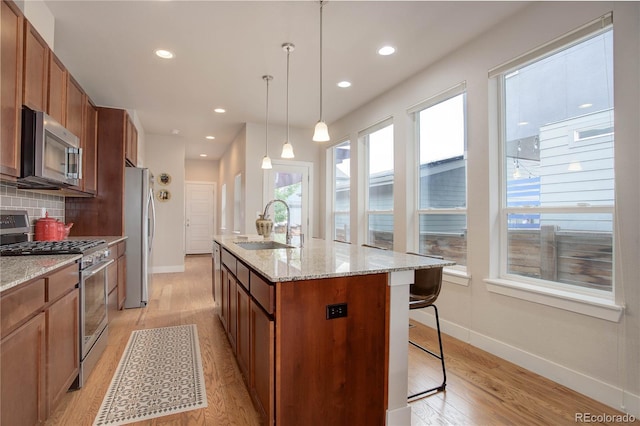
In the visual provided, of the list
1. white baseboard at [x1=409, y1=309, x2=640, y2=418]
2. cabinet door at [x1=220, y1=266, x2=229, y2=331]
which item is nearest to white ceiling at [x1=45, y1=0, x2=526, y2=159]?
cabinet door at [x1=220, y1=266, x2=229, y2=331]

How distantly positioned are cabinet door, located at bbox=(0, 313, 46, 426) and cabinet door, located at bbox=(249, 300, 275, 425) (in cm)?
99

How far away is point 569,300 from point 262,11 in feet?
9.96

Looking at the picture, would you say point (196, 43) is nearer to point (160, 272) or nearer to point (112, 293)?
point (112, 293)

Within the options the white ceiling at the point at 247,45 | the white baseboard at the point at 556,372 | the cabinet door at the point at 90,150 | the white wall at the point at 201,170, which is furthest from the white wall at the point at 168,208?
the white baseboard at the point at 556,372

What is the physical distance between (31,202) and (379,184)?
376 cm

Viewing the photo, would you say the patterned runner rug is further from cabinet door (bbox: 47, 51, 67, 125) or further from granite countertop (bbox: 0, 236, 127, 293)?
cabinet door (bbox: 47, 51, 67, 125)

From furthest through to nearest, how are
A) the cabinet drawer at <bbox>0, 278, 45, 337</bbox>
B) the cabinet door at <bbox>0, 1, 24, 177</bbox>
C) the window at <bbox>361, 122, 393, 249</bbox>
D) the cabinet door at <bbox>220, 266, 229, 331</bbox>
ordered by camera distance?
the window at <bbox>361, 122, 393, 249</bbox> → the cabinet door at <bbox>220, 266, 229, 331</bbox> → the cabinet door at <bbox>0, 1, 24, 177</bbox> → the cabinet drawer at <bbox>0, 278, 45, 337</bbox>

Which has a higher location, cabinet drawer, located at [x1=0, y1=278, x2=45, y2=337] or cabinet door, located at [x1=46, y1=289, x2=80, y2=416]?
cabinet drawer, located at [x1=0, y1=278, x2=45, y2=337]

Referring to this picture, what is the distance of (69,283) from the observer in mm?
1906

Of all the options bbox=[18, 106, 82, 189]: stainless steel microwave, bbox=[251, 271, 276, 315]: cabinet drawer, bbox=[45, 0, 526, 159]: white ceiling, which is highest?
bbox=[45, 0, 526, 159]: white ceiling

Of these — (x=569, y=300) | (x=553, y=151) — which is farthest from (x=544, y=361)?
(x=553, y=151)

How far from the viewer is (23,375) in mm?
1412

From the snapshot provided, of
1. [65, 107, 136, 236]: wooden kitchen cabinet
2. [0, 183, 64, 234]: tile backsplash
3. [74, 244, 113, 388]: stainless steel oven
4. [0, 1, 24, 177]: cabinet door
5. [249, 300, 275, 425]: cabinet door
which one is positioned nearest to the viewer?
[249, 300, 275, 425]: cabinet door

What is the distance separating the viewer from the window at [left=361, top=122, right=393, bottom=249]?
169 inches
